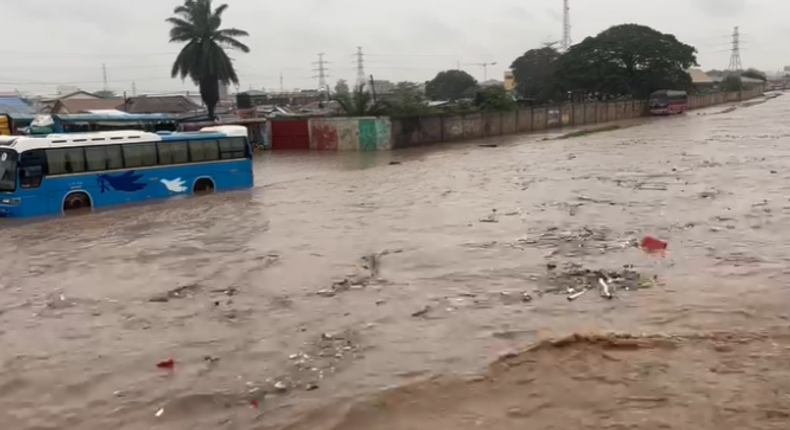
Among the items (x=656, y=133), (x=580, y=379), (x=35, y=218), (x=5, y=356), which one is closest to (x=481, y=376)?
(x=580, y=379)

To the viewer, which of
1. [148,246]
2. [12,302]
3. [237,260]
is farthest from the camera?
[148,246]

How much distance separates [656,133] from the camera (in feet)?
149

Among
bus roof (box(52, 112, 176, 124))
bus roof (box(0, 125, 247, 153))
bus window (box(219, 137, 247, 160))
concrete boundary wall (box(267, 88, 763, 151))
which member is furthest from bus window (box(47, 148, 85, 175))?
concrete boundary wall (box(267, 88, 763, 151))

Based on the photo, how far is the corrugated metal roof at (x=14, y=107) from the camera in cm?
4255

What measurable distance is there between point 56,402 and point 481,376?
13.3 ft

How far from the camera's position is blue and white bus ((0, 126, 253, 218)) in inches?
683

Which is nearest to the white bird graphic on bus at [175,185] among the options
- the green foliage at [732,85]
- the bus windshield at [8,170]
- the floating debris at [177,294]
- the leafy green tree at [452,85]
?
the bus windshield at [8,170]

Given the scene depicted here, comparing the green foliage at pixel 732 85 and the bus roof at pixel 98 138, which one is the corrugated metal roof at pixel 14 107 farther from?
the green foliage at pixel 732 85

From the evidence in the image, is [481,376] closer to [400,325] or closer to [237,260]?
[400,325]

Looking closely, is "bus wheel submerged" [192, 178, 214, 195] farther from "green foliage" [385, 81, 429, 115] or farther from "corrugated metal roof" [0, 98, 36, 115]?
"corrugated metal roof" [0, 98, 36, 115]

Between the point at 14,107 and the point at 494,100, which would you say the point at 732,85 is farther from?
the point at 14,107

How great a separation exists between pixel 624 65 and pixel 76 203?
66571 mm

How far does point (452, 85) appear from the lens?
10819 centimetres

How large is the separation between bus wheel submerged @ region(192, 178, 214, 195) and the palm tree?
29.6 m
